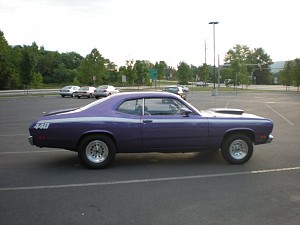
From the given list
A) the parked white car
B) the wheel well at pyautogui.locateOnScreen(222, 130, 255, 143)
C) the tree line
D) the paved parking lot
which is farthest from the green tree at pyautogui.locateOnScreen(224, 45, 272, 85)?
the paved parking lot

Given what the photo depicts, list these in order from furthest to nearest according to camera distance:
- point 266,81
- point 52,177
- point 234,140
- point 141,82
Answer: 1. point 266,81
2. point 141,82
3. point 234,140
4. point 52,177

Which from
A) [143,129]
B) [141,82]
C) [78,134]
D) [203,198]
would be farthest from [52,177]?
[141,82]

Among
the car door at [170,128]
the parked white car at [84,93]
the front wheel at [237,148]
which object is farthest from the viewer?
the parked white car at [84,93]

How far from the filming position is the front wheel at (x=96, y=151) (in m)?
6.95

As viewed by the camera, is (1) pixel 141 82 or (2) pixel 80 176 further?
(1) pixel 141 82

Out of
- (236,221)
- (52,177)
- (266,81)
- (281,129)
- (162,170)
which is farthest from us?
(266,81)

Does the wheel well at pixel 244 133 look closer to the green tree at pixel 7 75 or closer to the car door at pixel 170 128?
the car door at pixel 170 128

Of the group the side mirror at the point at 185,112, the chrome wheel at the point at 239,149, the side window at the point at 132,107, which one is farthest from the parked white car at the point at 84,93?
the chrome wheel at the point at 239,149

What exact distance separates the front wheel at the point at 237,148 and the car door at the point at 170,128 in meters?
0.50

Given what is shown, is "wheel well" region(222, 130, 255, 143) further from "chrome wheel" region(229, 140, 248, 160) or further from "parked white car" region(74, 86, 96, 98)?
"parked white car" region(74, 86, 96, 98)

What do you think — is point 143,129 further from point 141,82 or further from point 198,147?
point 141,82

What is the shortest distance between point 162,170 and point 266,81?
12825cm

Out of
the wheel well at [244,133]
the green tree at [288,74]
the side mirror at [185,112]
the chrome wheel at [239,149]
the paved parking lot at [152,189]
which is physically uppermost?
the green tree at [288,74]

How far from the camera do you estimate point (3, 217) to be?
454cm
